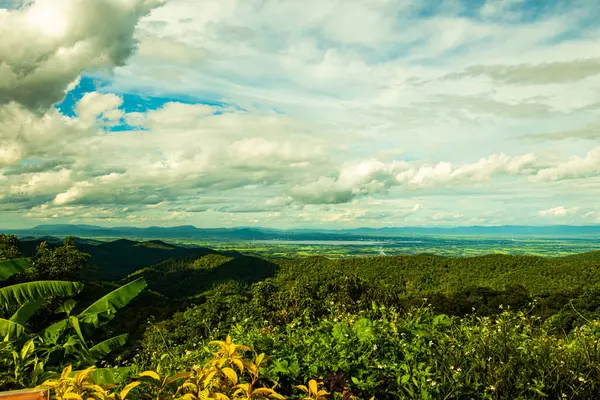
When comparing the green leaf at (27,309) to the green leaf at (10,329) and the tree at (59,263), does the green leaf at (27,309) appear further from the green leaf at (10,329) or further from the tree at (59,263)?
the tree at (59,263)

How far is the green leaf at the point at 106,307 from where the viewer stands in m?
5.12

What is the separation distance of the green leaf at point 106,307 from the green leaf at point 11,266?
1.23m

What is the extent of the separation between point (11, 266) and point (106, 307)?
1593 mm

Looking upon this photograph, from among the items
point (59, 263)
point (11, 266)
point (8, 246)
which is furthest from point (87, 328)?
point (8, 246)

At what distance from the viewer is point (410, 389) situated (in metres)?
3.22

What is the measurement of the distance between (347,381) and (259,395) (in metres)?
1.16

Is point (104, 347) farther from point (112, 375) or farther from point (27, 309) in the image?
point (112, 375)

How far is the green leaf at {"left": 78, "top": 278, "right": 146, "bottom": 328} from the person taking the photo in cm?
512

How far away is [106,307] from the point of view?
17.2ft

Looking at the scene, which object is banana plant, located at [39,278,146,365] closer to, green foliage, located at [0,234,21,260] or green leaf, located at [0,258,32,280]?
green leaf, located at [0,258,32,280]

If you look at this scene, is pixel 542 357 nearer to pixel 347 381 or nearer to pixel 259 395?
pixel 347 381

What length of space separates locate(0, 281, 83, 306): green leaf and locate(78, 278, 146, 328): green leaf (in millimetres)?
441

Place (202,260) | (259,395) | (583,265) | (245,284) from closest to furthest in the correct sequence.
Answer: (259,395), (583,265), (245,284), (202,260)

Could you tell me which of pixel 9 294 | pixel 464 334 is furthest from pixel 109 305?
pixel 464 334
